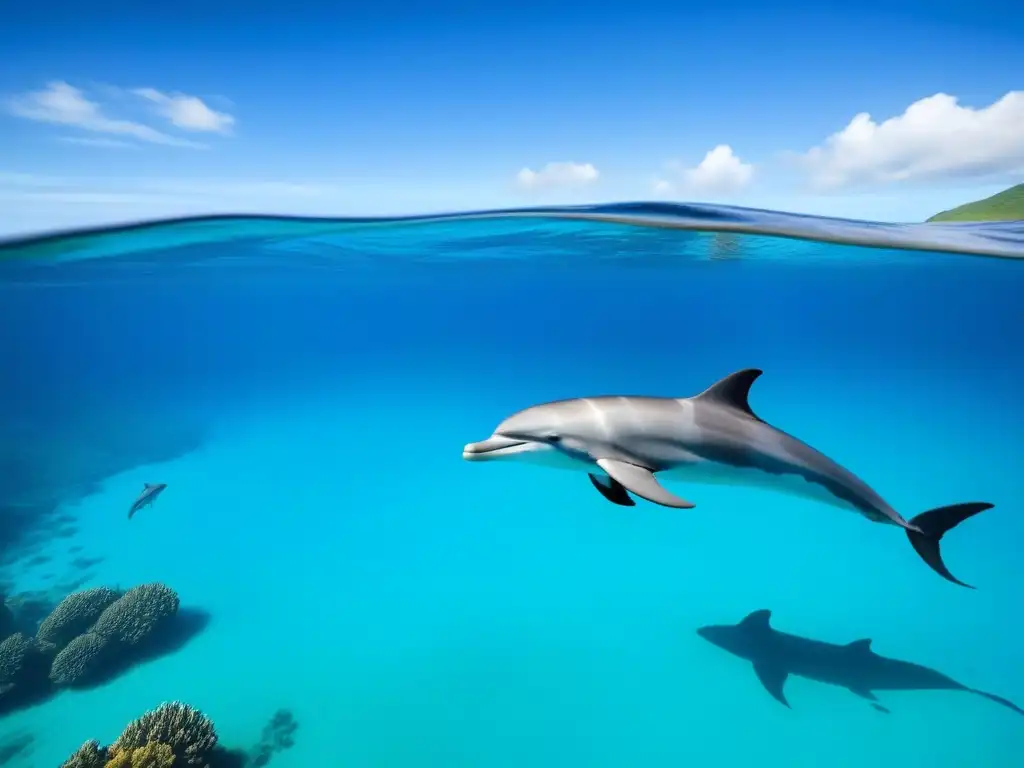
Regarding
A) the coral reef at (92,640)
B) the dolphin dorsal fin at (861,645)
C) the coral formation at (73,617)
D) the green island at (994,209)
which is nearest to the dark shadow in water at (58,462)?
the coral formation at (73,617)

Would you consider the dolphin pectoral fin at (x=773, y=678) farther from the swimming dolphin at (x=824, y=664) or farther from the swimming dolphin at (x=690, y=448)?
the swimming dolphin at (x=690, y=448)

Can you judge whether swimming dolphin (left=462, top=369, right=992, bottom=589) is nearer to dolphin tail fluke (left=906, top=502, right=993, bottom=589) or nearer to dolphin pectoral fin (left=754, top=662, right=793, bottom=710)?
dolphin tail fluke (left=906, top=502, right=993, bottom=589)

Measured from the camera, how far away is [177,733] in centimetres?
574

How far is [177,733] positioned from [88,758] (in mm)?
866

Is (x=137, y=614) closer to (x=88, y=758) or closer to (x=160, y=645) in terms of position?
(x=160, y=645)

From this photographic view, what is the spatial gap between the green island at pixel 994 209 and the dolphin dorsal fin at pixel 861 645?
11956 mm

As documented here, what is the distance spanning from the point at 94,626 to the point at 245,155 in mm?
9248

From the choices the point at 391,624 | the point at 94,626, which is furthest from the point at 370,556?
the point at 94,626

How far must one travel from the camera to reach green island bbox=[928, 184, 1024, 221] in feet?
42.0

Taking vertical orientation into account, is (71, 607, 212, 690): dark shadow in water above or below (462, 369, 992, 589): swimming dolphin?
below

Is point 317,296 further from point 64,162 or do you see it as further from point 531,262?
point 64,162

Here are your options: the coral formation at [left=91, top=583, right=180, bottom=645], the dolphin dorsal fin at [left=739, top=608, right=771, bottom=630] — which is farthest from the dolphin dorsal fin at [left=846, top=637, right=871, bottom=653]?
the coral formation at [left=91, top=583, right=180, bottom=645]

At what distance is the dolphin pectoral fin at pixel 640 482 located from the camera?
3.78m

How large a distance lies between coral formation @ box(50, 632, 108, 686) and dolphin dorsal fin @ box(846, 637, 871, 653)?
9.95 meters
